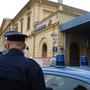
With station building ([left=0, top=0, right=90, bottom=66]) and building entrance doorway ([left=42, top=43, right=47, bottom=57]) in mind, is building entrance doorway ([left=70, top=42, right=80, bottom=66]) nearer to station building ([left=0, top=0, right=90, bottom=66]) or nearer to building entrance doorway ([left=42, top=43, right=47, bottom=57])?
station building ([left=0, top=0, right=90, bottom=66])

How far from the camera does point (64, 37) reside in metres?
21.8

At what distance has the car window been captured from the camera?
2.88m

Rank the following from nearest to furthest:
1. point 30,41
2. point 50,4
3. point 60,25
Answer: point 60,25
point 30,41
point 50,4

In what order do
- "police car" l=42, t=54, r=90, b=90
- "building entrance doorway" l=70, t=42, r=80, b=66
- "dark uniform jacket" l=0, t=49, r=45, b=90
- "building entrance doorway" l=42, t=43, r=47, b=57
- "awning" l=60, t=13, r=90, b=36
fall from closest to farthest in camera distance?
"dark uniform jacket" l=0, t=49, r=45, b=90 → "police car" l=42, t=54, r=90, b=90 → "awning" l=60, t=13, r=90, b=36 → "building entrance doorway" l=70, t=42, r=80, b=66 → "building entrance doorway" l=42, t=43, r=47, b=57

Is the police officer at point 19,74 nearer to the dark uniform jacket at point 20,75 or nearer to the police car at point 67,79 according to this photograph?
the dark uniform jacket at point 20,75

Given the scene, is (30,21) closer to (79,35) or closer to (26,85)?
(79,35)

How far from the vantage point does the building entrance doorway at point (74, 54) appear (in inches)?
899

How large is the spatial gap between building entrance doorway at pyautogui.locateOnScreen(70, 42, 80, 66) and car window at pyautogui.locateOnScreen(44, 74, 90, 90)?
63.8 feet

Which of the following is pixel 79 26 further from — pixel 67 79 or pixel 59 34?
pixel 67 79

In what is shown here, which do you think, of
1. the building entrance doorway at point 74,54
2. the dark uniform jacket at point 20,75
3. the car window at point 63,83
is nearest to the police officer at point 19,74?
the dark uniform jacket at point 20,75

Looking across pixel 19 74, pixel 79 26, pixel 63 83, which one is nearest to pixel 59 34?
pixel 79 26

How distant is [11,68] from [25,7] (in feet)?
92.5

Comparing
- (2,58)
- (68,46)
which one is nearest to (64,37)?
(68,46)

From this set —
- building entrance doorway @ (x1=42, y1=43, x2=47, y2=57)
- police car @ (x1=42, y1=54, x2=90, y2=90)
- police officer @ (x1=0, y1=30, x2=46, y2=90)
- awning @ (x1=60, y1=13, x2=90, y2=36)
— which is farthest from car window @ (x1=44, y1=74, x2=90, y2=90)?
building entrance doorway @ (x1=42, y1=43, x2=47, y2=57)
